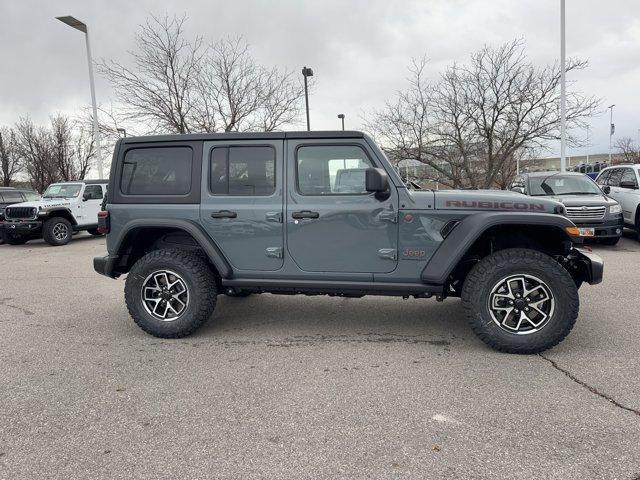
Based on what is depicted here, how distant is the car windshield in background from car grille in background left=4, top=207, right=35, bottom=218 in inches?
504

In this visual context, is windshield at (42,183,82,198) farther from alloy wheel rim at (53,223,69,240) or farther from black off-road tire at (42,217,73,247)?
alloy wheel rim at (53,223,69,240)

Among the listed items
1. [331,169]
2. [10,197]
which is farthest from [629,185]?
[10,197]

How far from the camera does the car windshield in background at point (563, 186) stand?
9688 mm

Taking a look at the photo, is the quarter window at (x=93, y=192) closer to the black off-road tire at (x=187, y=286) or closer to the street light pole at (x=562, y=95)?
the black off-road tire at (x=187, y=286)

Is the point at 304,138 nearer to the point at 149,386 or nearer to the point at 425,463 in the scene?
the point at 149,386

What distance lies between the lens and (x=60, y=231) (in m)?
13.0

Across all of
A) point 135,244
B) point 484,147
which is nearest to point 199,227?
point 135,244

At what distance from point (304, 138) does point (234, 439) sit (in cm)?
260

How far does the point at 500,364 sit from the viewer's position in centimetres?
359

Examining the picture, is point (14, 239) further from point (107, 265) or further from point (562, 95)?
point (562, 95)

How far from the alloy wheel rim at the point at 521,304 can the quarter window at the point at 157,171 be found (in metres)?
2.93

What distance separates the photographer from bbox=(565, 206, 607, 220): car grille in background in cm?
896

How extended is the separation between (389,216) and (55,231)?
39.4ft

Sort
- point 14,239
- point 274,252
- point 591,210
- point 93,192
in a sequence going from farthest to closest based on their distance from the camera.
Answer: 1. point 93,192
2. point 14,239
3. point 591,210
4. point 274,252
